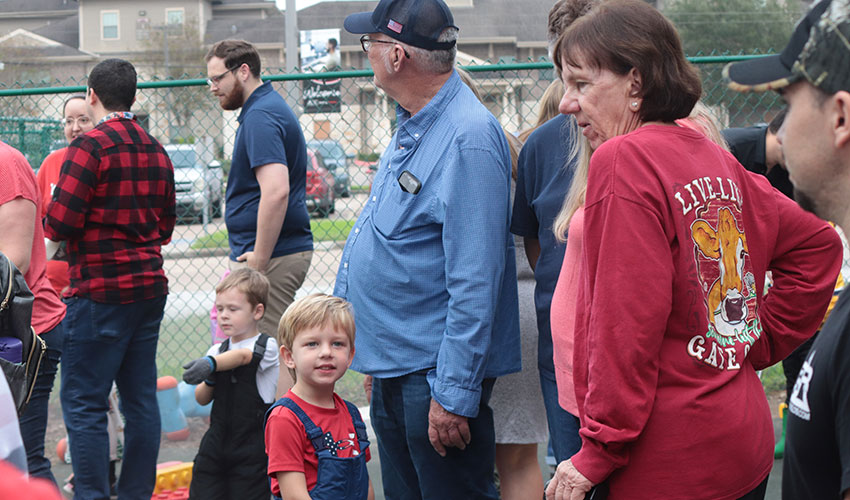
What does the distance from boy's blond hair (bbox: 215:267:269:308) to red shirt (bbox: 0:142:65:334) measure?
711 millimetres

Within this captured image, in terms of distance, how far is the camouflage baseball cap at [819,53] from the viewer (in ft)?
4.15

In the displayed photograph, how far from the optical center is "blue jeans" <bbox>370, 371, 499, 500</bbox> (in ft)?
9.04

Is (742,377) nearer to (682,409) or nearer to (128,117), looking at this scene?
(682,409)

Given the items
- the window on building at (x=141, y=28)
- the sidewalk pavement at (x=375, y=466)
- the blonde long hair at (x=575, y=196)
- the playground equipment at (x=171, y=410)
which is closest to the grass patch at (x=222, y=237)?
the playground equipment at (x=171, y=410)

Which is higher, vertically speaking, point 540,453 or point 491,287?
point 491,287

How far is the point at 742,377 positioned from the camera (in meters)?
1.95

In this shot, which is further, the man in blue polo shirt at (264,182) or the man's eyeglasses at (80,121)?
the man's eyeglasses at (80,121)

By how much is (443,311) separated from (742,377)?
102 centimetres

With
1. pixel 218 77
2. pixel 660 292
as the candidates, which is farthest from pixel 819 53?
pixel 218 77

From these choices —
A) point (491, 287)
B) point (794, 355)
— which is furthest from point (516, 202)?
point (794, 355)

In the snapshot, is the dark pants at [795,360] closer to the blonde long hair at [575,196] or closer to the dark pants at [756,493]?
the blonde long hair at [575,196]

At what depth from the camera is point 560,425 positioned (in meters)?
2.77

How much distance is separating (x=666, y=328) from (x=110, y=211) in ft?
9.52

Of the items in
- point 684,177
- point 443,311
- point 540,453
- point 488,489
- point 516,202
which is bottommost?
point 540,453
